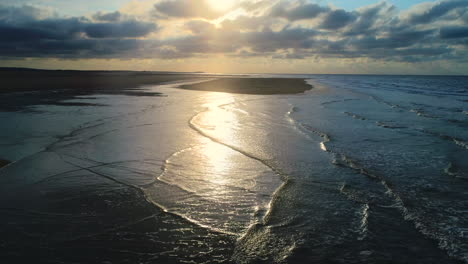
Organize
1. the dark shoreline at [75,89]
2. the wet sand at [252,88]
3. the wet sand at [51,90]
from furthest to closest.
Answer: the wet sand at [252,88]
the dark shoreline at [75,89]
the wet sand at [51,90]

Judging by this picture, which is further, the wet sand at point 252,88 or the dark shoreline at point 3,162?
the wet sand at point 252,88

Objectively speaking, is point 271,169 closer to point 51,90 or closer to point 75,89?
point 51,90

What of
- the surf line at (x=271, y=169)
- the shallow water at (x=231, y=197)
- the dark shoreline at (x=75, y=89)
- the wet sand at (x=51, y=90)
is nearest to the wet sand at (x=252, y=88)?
the dark shoreline at (x=75, y=89)

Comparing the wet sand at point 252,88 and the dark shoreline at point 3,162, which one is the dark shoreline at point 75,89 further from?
the dark shoreline at point 3,162

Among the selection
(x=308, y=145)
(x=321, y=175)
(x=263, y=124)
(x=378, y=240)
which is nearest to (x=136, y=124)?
(x=263, y=124)

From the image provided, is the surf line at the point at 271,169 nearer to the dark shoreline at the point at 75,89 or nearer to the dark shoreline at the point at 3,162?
the dark shoreline at the point at 3,162

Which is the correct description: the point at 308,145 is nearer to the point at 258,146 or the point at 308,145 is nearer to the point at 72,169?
the point at 258,146

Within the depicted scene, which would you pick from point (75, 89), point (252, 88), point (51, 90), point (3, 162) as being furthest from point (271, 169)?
point (252, 88)

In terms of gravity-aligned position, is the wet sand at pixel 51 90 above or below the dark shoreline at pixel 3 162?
above

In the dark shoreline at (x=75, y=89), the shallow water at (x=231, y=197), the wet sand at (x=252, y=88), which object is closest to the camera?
the shallow water at (x=231, y=197)
